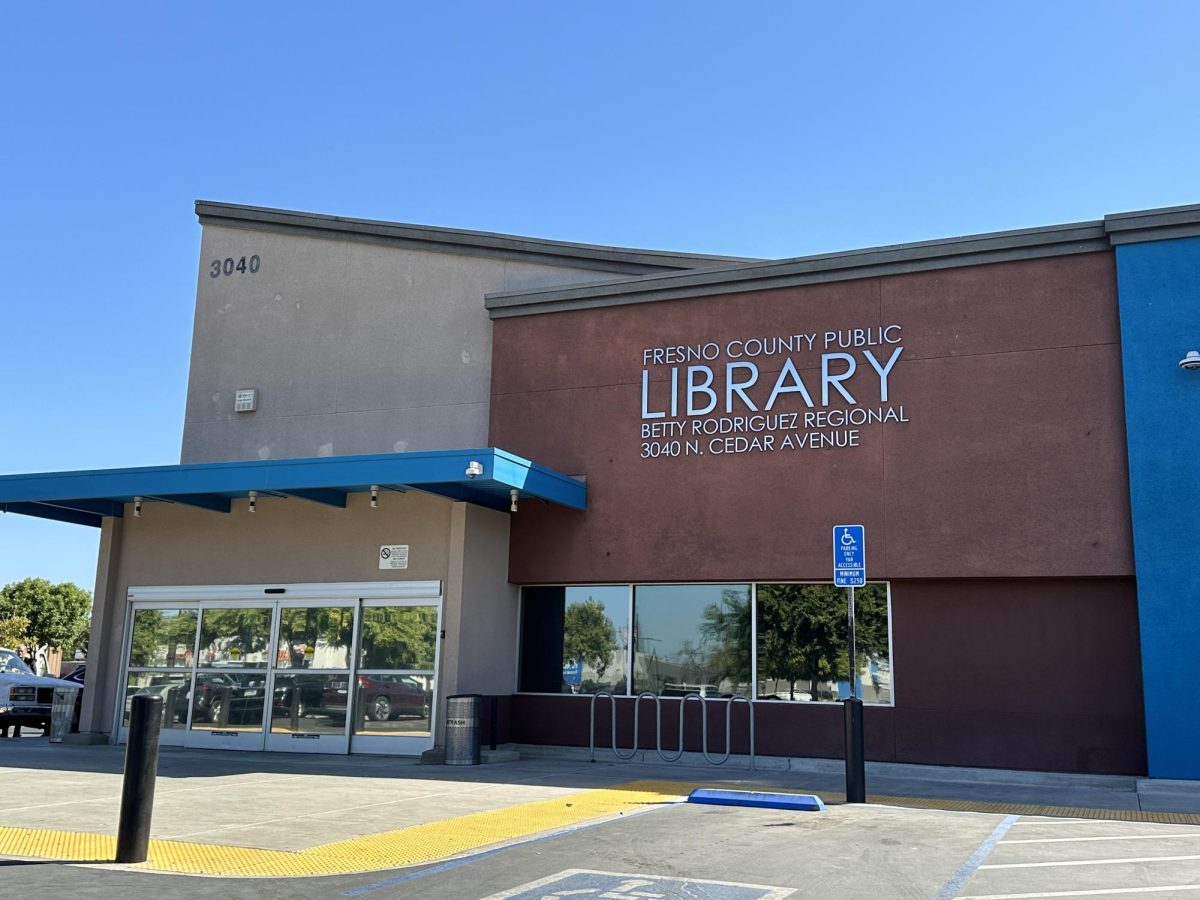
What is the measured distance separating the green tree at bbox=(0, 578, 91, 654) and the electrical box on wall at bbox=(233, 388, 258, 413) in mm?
48391

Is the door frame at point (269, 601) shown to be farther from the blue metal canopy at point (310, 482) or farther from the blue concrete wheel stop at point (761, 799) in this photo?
the blue concrete wheel stop at point (761, 799)

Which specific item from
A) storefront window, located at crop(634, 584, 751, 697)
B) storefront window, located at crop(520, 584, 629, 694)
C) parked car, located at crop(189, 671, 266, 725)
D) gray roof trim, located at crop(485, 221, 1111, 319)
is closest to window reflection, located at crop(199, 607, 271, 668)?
parked car, located at crop(189, 671, 266, 725)

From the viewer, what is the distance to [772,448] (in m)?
17.0

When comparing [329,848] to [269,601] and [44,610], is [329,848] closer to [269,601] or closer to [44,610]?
[269,601]

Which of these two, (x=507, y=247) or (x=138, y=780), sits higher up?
(x=507, y=247)

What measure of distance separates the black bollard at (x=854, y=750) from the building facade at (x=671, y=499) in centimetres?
383

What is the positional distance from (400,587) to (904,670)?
25.2ft

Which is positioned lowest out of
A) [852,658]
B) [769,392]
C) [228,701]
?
[228,701]

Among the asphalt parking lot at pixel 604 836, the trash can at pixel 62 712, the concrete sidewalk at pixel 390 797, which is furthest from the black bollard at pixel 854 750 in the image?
the trash can at pixel 62 712

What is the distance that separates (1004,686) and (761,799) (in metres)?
5.18

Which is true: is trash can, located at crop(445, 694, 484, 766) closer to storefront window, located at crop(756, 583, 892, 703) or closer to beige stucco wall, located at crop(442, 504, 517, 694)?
beige stucco wall, located at crop(442, 504, 517, 694)

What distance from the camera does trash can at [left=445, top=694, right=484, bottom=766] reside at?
1619 centimetres

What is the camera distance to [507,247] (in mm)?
19766

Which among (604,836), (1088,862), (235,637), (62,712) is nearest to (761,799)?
(604,836)
